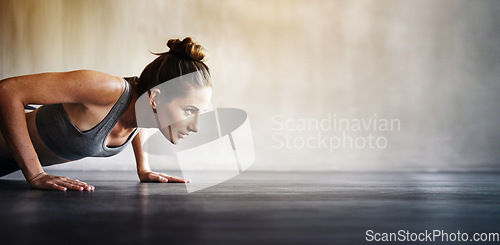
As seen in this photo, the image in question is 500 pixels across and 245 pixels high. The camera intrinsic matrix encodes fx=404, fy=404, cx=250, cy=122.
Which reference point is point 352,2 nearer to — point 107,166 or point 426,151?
point 426,151

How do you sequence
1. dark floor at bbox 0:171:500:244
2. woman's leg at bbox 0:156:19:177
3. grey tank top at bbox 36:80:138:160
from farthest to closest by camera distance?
woman's leg at bbox 0:156:19:177 < grey tank top at bbox 36:80:138:160 < dark floor at bbox 0:171:500:244

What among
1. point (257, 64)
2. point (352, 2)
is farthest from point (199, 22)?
A: point (352, 2)

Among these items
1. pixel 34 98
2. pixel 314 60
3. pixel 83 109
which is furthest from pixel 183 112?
pixel 314 60

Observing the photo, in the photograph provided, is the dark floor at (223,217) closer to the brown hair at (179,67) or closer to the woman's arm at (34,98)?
the woman's arm at (34,98)

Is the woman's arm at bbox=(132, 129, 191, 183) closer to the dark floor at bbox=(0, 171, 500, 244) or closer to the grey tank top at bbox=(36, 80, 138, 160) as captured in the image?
the grey tank top at bbox=(36, 80, 138, 160)

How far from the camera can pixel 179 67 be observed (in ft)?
4.07

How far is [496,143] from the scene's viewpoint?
2830 millimetres

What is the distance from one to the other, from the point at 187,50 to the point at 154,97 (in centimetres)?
18

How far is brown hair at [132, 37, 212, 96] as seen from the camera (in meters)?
1.25

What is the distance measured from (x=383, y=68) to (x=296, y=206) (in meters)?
2.30

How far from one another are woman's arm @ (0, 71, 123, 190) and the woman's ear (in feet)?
0.55

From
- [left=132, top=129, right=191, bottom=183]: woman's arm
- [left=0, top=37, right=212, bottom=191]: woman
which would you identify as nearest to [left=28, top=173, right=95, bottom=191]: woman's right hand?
[left=0, top=37, right=212, bottom=191]: woman

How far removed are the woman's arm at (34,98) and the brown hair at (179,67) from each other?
169mm

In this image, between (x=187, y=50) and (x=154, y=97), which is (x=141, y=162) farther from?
(x=187, y=50)
